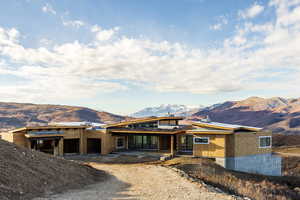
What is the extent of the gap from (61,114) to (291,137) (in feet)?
442

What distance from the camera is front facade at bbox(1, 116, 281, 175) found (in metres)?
29.3

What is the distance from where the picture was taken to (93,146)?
37.3 m

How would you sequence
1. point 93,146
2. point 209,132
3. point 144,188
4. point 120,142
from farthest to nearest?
point 120,142, point 93,146, point 209,132, point 144,188

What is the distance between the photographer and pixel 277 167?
33.9 m

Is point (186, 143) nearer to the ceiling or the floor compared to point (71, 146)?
nearer to the ceiling

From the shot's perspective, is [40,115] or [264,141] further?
[40,115]

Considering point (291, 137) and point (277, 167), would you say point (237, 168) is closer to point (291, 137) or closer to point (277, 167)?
point (277, 167)

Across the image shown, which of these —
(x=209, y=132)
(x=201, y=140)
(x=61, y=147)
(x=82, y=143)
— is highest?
(x=209, y=132)

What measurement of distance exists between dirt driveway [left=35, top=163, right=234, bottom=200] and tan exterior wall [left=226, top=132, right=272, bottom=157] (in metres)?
9.79

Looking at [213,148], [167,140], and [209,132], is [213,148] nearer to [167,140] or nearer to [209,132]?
[209,132]

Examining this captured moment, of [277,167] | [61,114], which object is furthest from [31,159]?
[61,114]

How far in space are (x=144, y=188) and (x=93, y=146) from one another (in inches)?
858

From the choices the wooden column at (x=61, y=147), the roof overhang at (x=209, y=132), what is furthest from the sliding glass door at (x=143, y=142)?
the wooden column at (x=61, y=147)

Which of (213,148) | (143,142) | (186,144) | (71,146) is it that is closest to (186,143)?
(186,144)
